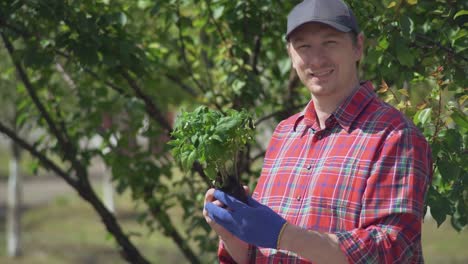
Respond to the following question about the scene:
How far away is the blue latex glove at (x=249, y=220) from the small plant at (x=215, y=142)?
0.04m

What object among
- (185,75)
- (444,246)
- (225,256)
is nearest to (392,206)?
(225,256)

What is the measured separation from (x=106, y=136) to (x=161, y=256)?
309 inches

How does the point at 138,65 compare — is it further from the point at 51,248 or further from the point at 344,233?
the point at 51,248

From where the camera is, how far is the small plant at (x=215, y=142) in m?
2.25

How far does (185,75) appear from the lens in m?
5.79

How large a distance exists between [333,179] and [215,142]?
34 centimetres

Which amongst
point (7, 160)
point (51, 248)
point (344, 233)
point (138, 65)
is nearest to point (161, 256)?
point (51, 248)

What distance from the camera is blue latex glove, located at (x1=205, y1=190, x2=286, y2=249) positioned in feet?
6.96

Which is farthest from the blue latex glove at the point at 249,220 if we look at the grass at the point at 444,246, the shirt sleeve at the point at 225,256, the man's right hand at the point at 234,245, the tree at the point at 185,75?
the grass at the point at 444,246

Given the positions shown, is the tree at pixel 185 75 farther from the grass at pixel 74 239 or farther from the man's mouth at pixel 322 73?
the grass at pixel 74 239

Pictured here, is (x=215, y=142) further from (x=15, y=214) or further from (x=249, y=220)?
(x=15, y=214)

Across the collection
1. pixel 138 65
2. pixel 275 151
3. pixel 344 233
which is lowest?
pixel 344 233

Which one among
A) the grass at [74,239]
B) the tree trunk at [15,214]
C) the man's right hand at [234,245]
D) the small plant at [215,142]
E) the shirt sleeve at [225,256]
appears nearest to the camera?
the small plant at [215,142]

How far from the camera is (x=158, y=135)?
4957mm
